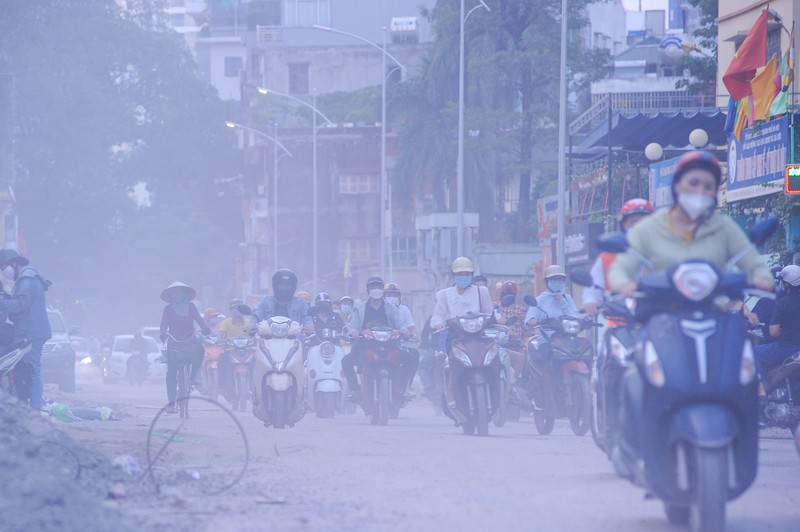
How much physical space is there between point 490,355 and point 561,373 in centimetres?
97

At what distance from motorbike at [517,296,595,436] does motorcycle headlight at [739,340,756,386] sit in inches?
278

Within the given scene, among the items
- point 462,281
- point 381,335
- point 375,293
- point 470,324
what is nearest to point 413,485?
point 470,324

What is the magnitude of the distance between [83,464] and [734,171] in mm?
15454

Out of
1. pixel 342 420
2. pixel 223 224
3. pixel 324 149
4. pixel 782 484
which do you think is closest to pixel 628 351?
pixel 782 484

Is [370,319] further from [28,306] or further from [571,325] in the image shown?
[28,306]

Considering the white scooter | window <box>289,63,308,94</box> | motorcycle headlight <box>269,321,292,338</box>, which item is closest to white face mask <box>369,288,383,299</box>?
the white scooter

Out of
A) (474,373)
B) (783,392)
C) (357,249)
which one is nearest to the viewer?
(783,392)

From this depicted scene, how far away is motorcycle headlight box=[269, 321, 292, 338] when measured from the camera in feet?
48.9

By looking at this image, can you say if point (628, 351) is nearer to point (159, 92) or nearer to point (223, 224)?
point (159, 92)

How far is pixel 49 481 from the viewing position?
7320mm

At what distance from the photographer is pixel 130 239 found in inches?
2618

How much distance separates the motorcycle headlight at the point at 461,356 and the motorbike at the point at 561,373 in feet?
3.02

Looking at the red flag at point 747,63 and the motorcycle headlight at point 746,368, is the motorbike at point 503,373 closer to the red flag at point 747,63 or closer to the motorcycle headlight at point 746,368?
the red flag at point 747,63

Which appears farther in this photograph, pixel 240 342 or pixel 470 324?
pixel 240 342
